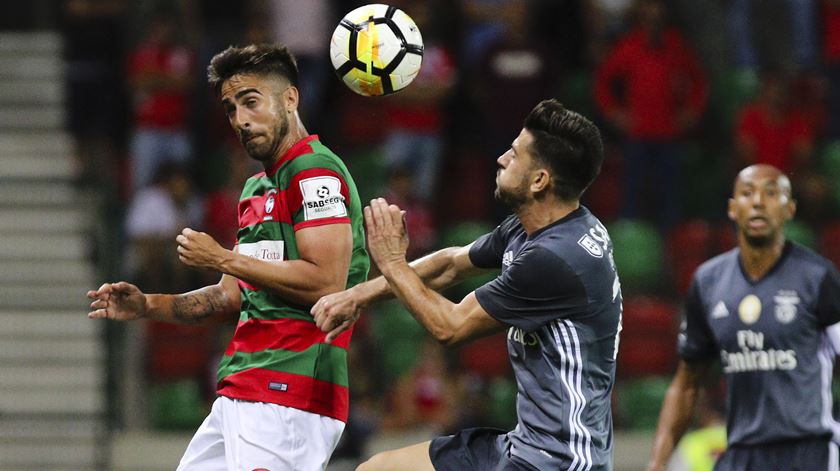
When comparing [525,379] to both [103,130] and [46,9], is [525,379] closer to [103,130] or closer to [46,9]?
[103,130]

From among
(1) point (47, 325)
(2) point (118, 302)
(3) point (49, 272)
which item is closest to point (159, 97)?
(3) point (49, 272)

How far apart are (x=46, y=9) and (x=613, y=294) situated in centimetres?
895

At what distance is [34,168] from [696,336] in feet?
23.0

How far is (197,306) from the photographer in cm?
594

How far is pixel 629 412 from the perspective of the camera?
11.2 metres

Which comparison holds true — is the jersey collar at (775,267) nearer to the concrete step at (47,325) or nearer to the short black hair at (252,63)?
the short black hair at (252,63)

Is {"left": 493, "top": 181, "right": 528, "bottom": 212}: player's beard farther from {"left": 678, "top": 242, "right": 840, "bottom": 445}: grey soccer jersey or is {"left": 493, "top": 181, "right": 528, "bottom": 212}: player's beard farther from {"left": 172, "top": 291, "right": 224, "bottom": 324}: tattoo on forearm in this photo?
{"left": 678, "top": 242, "right": 840, "bottom": 445}: grey soccer jersey

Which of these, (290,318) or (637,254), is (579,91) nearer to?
(637,254)

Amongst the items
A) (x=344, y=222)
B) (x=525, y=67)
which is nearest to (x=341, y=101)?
(x=525, y=67)

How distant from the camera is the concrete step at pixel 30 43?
12672 millimetres

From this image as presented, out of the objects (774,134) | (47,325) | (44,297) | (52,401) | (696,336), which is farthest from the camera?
(774,134)

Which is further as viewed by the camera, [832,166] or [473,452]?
[832,166]

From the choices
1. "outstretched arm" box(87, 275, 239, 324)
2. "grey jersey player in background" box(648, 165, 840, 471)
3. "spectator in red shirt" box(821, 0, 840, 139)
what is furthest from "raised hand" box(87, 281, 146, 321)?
"spectator in red shirt" box(821, 0, 840, 139)

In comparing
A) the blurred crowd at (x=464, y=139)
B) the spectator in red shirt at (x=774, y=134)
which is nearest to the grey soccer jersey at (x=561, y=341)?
the blurred crowd at (x=464, y=139)
